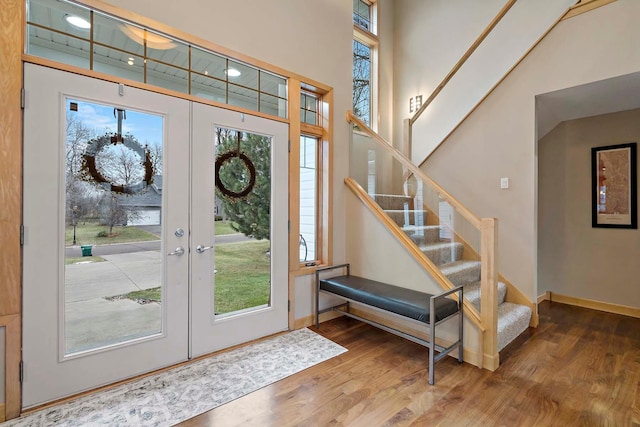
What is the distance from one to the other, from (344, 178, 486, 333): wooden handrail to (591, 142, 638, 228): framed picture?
8.82ft

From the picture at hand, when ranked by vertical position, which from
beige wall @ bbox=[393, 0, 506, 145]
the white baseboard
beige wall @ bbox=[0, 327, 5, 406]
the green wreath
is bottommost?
the white baseboard

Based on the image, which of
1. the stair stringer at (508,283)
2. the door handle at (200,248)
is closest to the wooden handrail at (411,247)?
the stair stringer at (508,283)

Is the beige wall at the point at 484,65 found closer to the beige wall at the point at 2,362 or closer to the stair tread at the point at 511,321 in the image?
the stair tread at the point at 511,321

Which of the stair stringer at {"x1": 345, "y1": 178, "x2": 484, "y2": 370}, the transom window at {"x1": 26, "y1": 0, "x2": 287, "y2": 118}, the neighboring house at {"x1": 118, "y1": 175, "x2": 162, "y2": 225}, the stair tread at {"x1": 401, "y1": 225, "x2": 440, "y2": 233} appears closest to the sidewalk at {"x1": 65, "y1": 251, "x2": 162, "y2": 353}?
the neighboring house at {"x1": 118, "y1": 175, "x2": 162, "y2": 225}

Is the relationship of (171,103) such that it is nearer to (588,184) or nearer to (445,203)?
(445,203)

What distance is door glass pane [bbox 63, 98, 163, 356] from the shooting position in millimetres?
2105

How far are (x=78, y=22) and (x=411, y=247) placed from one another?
3.19 m

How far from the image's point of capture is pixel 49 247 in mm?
2002

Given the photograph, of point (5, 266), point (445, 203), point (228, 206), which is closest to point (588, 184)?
point (445, 203)

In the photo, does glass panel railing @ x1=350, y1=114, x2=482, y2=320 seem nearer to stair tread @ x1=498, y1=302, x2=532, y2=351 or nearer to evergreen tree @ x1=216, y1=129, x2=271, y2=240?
stair tread @ x1=498, y1=302, x2=532, y2=351

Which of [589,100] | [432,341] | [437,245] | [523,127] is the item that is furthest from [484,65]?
[432,341]

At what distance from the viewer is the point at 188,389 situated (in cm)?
216

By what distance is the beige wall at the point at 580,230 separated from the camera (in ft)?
12.2

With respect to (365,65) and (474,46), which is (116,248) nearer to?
(474,46)
